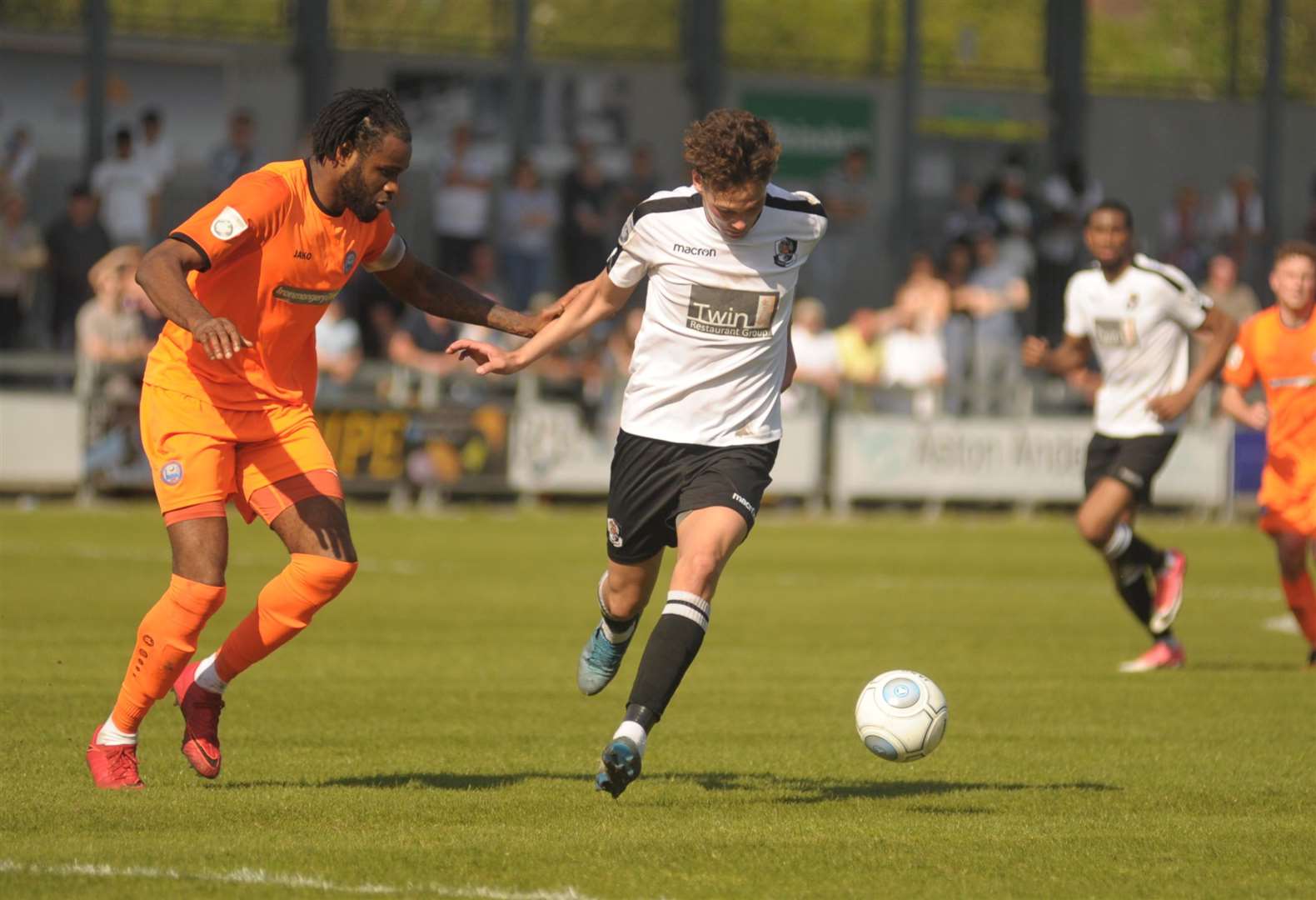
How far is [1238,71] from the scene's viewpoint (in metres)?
31.8

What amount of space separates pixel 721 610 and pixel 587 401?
→ 7602 millimetres

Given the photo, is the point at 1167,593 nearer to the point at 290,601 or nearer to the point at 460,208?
the point at 290,601

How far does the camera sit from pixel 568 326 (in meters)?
7.77

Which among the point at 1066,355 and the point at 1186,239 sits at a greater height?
the point at 1186,239

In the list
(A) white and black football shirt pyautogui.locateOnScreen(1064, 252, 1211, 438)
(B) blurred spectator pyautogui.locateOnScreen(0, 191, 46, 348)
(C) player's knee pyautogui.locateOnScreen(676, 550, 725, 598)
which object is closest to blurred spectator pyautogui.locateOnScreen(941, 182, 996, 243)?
(B) blurred spectator pyautogui.locateOnScreen(0, 191, 46, 348)

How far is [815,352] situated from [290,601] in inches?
631

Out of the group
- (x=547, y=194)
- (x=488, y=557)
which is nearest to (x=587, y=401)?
(x=547, y=194)

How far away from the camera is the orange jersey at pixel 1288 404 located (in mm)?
11688

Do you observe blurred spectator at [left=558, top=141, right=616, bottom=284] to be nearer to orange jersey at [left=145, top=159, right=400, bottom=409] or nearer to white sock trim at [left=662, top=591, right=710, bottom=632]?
orange jersey at [left=145, top=159, right=400, bottom=409]

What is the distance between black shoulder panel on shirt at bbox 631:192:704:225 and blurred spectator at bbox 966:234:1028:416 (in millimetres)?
16406

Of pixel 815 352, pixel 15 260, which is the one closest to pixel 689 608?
pixel 15 260

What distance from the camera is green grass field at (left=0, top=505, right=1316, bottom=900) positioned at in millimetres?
6031

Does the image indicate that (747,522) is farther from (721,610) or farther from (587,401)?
(587,401)

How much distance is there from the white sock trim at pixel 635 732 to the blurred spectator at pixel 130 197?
16.0 meters
